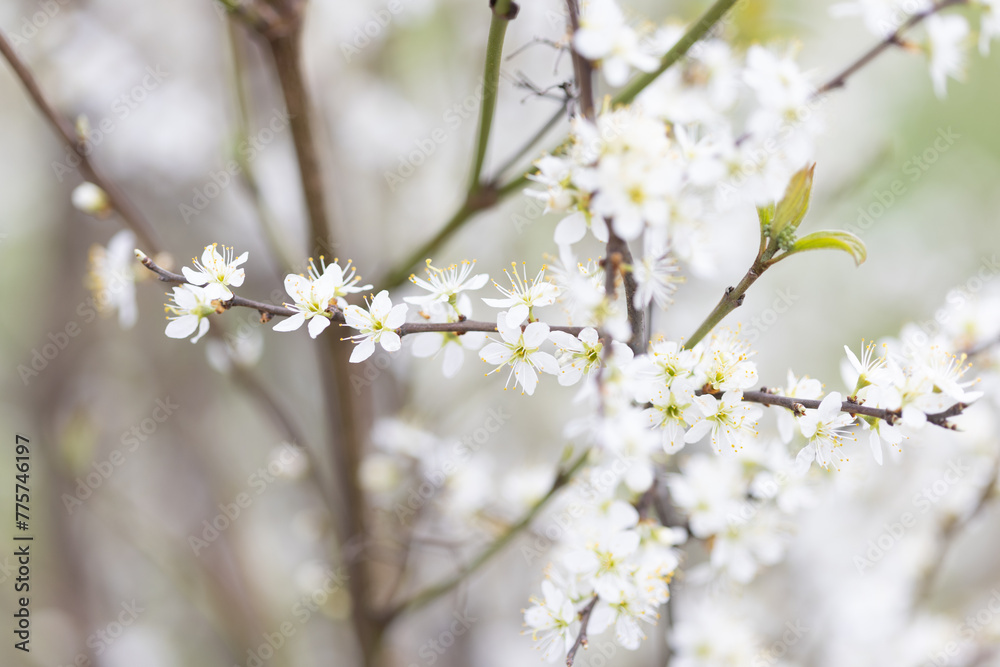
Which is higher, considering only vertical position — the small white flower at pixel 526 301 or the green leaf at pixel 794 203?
the green leaf at pixel 794 203

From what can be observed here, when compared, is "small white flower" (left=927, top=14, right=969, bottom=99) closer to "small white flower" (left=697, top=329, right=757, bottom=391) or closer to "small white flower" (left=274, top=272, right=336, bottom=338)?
"small white flower" (left=697, top=329, right=757, bottom=391)

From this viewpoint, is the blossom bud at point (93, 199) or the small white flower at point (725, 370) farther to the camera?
the blossom bud at point (93, 199)

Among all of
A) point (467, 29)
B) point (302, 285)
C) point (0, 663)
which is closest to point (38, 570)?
point (0, 663)

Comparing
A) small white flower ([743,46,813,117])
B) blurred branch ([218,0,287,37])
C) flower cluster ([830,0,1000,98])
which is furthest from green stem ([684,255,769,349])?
blurred branch ([218,0,287,37])

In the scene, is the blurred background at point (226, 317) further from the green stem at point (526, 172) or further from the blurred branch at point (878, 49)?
the blurred branch at point (878, 49)

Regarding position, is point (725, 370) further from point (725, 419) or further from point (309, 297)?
point (309, 297)

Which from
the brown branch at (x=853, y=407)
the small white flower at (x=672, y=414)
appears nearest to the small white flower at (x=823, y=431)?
the brown branch at (x=853, y=407)

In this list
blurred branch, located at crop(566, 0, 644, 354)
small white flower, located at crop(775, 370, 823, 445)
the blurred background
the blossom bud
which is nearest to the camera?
blurred branch, located at crop(566, 0, 644, 354)
